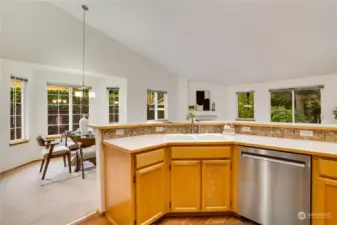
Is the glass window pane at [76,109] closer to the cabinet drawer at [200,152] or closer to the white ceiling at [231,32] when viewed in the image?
the white ceiling at [231,32]

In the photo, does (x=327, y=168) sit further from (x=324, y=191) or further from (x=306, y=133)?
(x=306, y=133)

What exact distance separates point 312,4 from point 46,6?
182 inches

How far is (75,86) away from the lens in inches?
220

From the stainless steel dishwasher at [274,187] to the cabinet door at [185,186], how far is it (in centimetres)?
47

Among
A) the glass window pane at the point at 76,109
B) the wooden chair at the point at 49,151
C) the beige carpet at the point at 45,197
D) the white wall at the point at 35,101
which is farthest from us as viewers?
the glass window pane at the point at 76,109

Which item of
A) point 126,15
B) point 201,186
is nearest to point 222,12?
point 126,15

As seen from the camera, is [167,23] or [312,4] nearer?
[312,4]

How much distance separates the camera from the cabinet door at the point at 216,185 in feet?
6.57

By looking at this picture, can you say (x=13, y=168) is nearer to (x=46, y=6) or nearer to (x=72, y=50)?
(x=72, y=50)

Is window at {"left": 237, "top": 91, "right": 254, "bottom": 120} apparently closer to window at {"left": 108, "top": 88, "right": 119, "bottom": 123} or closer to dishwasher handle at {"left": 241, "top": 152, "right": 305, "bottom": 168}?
window at {"left": 108, "top": 88, "right": 119, "bottom": 123}

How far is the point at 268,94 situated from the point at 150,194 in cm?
523

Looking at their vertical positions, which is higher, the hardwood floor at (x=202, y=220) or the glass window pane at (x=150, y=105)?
the glass window pane at (x=150, y=105)

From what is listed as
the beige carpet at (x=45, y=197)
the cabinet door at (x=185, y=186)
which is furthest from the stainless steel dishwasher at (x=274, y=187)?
the beige carpet at (x=45, y=197)

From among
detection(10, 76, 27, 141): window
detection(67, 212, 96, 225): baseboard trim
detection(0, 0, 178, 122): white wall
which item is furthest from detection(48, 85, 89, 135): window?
detection(67, 212, 96, 225): baseboard trim
